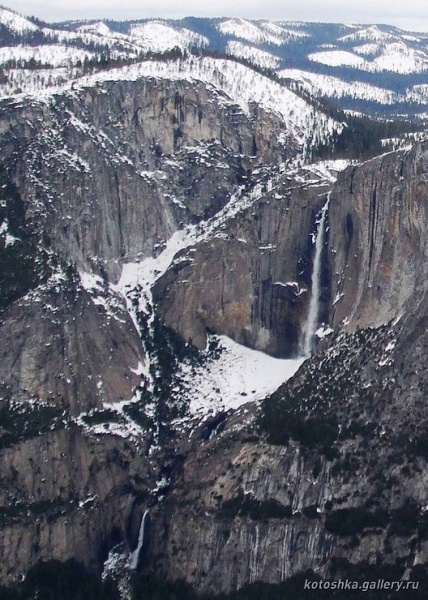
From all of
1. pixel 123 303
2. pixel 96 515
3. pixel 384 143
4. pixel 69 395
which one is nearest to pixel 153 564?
pixel 96 515

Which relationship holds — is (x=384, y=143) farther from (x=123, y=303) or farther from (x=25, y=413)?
(x=25, y=413)

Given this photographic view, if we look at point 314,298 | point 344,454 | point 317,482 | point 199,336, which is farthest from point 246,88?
point 317,482

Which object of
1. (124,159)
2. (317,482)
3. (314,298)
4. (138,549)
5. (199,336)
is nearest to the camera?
(317,482)

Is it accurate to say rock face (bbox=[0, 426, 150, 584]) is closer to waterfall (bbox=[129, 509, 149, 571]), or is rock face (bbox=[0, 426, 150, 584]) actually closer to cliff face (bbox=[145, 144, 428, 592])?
waterfall (bbox=[129, 509, 149, 571])

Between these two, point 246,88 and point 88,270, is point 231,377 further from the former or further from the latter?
point 246,88

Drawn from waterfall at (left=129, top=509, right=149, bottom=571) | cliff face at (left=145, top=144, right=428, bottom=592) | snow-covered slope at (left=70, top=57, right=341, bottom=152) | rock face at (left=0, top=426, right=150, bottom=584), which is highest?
snow-covered slope at (left=70, top=57, right=341, bottom=152)

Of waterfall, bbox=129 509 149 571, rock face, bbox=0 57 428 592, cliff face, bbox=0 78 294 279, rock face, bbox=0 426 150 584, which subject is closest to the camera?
rock face, bbox=0 57 428 592

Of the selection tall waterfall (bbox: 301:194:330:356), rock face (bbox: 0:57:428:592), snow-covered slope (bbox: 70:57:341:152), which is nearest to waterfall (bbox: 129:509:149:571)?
rock face (bbox: 0:57:428:592)

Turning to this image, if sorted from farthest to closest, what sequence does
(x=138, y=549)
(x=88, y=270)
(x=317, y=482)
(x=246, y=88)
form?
(x=246, y=88)
(x=88, y=270)
(x=138, y=549)
(x=317, y=482)

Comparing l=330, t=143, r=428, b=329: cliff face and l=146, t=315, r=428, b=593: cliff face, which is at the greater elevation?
l=330, t=143, r=428, b=329: cliff face
